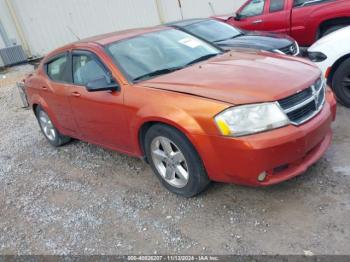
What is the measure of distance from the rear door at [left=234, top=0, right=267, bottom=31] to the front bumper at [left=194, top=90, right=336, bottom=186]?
5.93m

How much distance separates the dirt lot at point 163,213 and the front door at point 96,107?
0.49m

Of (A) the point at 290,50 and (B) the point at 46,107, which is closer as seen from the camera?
(B) the point at 46,107

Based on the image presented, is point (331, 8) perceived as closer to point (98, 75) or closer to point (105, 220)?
point (98, 75)

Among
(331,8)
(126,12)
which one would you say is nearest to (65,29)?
(126,12)

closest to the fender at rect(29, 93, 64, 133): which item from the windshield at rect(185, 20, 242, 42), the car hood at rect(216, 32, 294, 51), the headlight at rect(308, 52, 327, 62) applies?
the car hood at rect(216, 32, 294, 51)

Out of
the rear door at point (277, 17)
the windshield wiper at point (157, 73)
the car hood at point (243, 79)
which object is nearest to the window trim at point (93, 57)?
the windshield wiper at point (157, 73)

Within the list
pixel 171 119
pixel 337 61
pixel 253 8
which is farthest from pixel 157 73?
pixel 253 8

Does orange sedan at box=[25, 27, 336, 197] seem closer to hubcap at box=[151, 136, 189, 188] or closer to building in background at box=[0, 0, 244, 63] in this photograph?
hubcap at box=[151, 136, 189, 188]

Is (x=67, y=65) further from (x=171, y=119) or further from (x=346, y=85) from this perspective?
(x=346, y=85)

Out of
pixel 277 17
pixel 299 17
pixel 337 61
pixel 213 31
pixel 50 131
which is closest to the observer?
pixel 337 61

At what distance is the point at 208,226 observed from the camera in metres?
3.14

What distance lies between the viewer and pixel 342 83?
4.76 m

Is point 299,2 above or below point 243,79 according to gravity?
below

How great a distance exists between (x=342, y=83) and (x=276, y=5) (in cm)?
415
